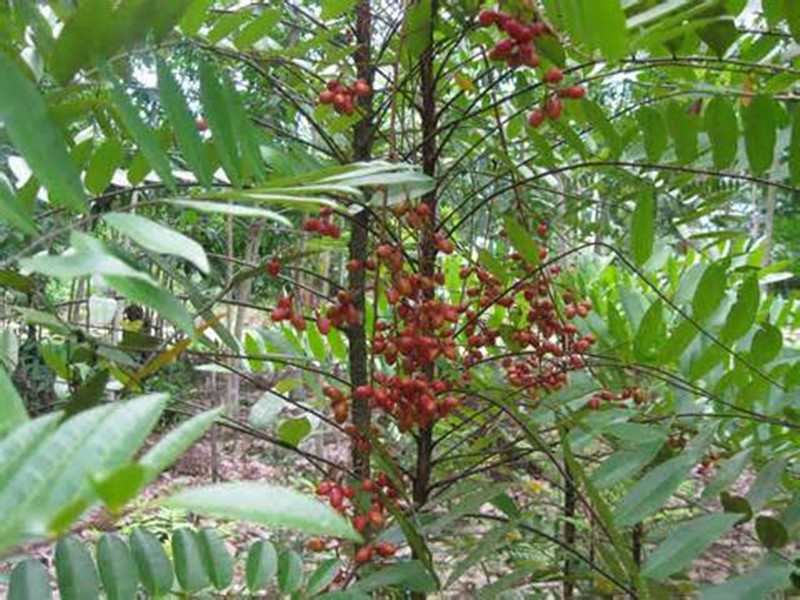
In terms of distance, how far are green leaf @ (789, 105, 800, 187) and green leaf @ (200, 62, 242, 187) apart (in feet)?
1.49

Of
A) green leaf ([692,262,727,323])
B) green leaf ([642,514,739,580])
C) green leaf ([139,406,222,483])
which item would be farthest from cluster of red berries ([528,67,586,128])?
green leaf ([139,406,222,483])

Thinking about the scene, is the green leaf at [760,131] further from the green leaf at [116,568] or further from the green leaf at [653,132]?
the green leaf at [116,568]

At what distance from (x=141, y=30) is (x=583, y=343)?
567 mm

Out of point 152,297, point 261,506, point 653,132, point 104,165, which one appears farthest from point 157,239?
point 653,132

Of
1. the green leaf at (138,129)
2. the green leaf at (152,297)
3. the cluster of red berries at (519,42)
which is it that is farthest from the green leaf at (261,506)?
the cluster of red berries at (519,42)

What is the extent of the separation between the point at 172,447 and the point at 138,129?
0.23m

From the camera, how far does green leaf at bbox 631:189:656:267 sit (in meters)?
0.75

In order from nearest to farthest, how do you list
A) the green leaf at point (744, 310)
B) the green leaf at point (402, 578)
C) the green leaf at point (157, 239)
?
the green leaf at point (157, 239) < the green leaf at point (402, 578) < the green leaf at point (744, 310)

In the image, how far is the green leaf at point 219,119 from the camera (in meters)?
0.47

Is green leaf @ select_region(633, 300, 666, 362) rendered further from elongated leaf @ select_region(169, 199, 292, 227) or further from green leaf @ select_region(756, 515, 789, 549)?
elongated leaf @ select_region(169, 199, 292, 227)

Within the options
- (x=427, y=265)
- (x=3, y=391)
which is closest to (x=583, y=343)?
(x=427, y=265)

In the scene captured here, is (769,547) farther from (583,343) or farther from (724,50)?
(724,50)

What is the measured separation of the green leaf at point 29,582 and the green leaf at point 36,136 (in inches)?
12.4

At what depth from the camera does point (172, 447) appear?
0.70 ft
